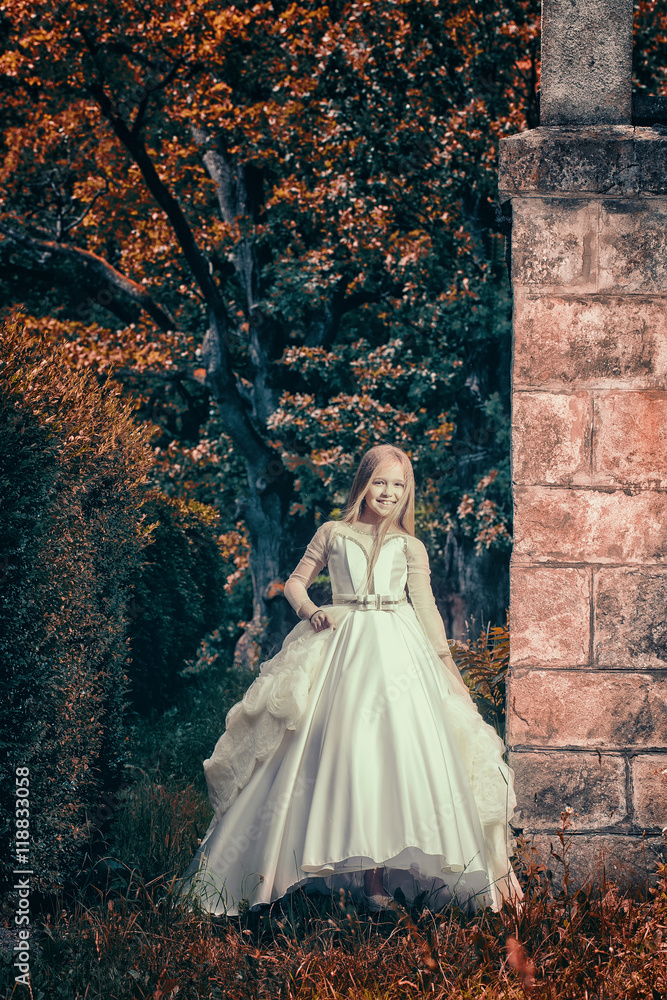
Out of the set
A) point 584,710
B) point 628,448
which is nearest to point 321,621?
point 584,710

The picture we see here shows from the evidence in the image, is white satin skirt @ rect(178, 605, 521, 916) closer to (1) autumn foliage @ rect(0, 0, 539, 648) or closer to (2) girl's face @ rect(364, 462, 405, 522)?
(2) girl's face @ rect(364, 462, 405, 522)

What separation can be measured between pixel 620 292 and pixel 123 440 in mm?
2553

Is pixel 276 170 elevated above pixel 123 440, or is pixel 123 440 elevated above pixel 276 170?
pixel 276 170

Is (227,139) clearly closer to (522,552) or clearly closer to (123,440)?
(123,440)

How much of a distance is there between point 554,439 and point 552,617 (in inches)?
27.3

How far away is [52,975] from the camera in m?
3.08

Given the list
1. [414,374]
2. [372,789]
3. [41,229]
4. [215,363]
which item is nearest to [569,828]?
[372,789]

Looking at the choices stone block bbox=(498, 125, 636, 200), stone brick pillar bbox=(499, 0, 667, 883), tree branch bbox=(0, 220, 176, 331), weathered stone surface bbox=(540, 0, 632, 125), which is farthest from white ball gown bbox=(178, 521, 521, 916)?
tree branch bbox=(0, 220, 176, 331)

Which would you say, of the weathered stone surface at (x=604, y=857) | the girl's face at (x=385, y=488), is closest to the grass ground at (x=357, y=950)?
the weathered stone surface at (x=604, y=857)

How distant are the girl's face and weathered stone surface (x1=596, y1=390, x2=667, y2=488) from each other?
804 mm

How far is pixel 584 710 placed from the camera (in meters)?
3.31

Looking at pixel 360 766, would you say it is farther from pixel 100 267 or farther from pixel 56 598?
pixel 100 267

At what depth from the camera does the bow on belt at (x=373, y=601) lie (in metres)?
3.52

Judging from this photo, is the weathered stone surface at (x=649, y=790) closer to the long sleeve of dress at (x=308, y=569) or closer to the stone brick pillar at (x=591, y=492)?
the stone brick pillar at (x=591, y=492)
